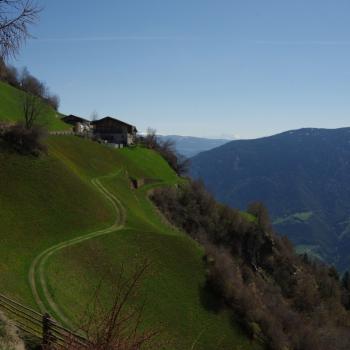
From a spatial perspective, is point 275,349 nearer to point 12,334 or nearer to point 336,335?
point 336,335

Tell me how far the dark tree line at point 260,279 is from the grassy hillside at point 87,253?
319 centimetres

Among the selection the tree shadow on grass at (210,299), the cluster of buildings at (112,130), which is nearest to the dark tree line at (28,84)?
the cluster of buildings at (112,130)

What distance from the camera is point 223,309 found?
A: 50.9 m

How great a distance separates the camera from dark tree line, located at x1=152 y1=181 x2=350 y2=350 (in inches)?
2094

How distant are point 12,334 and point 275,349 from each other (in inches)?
1432

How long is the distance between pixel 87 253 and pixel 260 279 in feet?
143

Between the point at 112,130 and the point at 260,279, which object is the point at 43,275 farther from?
the point at 112,130

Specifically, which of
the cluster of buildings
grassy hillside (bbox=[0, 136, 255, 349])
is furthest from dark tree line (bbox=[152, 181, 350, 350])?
the cluster of buildings

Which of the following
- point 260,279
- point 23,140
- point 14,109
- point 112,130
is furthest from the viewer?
point 112,130

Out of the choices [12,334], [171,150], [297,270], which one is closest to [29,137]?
[12,334]

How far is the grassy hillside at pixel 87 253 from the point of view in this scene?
4094cm

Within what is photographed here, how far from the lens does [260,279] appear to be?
8356 centimetres

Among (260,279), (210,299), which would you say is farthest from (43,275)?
(260,279)

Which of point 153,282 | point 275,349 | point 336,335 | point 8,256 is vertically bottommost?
point 336,335
